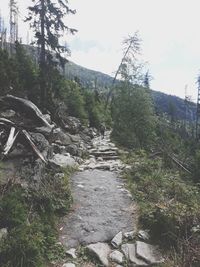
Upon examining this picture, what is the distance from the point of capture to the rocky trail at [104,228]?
6.09 m

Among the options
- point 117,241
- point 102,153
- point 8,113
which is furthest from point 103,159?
point 117,241

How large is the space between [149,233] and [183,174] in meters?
7.96

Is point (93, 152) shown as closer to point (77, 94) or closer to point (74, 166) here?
point (74, 166)

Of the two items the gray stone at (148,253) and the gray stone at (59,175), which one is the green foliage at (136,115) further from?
the gray stone at (148,253)

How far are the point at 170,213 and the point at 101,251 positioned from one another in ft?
5.53

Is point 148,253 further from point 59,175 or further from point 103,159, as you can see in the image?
point 103,159

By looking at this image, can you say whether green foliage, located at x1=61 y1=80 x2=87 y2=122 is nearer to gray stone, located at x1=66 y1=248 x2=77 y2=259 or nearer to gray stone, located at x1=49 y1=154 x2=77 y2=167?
gray stone, located at x1=49 y1=154 x2=77 y2=167

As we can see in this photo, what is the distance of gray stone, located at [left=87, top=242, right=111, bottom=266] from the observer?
6.02 meters

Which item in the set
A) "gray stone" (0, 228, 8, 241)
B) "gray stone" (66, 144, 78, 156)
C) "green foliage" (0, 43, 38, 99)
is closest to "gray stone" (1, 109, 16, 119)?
"green foliage" (0, 43, 38, 99)

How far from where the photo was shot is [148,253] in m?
6.26

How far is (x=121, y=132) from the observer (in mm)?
21359

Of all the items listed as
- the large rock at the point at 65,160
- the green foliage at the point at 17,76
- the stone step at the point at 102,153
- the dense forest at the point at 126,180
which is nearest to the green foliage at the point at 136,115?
the dense forest at the point at 126,180

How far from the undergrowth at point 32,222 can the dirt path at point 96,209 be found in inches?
13.1

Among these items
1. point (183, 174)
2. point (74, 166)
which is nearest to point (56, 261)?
point (74, 166)
